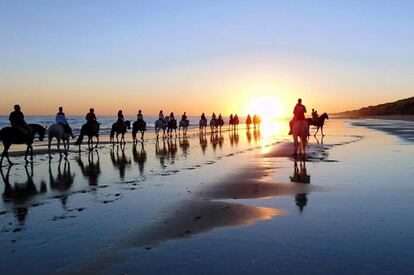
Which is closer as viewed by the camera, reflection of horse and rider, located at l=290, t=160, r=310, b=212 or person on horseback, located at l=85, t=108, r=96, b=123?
reflection of horse and rider, located at l=290, t=160, r=310, b=212

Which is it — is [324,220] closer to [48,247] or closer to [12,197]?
[48,247]

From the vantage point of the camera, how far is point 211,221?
7.48m

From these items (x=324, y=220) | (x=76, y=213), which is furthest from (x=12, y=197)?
(x=324, y=220)

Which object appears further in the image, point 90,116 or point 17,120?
point 90,116

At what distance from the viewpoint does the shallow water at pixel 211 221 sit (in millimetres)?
5414

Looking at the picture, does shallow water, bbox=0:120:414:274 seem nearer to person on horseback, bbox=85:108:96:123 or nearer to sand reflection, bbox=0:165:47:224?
sand reflection, bbox=0:165:47:224

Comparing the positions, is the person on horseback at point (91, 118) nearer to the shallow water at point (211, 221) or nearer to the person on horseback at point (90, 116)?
the person on horseback at point (90, 116)

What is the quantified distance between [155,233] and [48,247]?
1.59 meters

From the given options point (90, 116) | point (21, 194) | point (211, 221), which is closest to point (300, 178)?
point (211, 221)

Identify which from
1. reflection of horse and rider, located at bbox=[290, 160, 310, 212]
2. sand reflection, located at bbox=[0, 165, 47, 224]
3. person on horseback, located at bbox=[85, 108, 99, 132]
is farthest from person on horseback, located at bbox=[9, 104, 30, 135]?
reflection of horse and rider, located at bbox=[290, 160, 310, 212]

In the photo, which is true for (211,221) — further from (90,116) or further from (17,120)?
(90,116)

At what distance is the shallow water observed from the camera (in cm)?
541

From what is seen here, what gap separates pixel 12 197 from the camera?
10172mm

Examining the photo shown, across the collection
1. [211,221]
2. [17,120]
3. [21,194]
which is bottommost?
[211,221]
